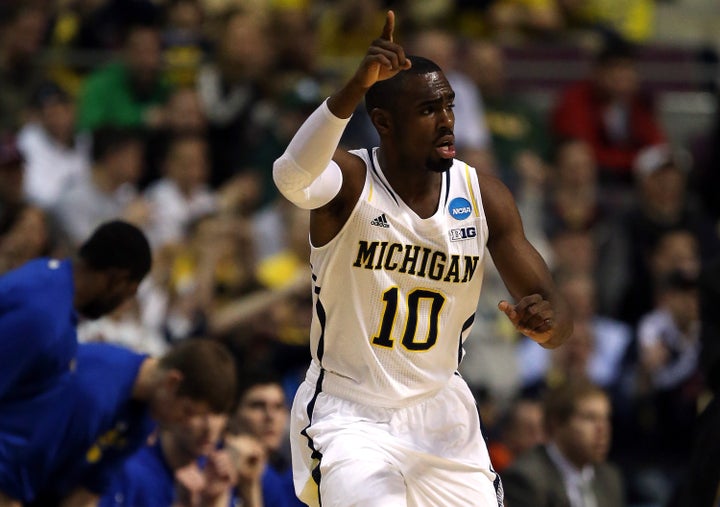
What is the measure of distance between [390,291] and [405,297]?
0.07m

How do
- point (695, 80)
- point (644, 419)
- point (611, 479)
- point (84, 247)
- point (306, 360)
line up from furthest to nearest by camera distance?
point (695, 80), point (644, 419), point (306, 360), point (611, 479), point (84, 247)

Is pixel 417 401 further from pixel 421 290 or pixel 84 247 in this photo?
pixel 84 247

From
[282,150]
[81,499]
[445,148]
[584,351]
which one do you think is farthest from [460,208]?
[282,150]

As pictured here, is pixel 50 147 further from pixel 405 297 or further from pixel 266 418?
pixel 405 297

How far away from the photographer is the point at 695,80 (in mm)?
14633

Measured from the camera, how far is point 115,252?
6.95 metres

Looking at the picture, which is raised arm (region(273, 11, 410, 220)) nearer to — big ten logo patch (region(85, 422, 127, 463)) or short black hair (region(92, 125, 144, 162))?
big ten logo patch (region(85, 422, 127, 463))

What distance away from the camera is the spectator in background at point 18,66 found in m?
12.6

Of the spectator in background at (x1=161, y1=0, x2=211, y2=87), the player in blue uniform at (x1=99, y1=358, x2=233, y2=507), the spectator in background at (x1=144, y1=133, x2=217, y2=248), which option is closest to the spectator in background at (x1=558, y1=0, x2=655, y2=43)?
the spectator in background at (x1=161, y1=0, x2=211, y2=87)

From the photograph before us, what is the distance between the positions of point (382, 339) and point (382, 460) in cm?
54

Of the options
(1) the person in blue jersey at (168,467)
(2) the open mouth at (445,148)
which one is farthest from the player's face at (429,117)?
(1) the person in blue jersey at (168,467)

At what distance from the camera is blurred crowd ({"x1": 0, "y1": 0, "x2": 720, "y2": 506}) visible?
Result: 10273 millimetres

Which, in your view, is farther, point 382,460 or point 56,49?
point 56,49

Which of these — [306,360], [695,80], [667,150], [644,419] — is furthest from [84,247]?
[695,80]
